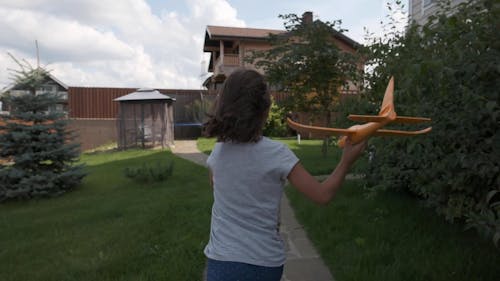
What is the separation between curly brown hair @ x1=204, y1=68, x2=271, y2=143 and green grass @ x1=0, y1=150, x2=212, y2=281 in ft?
7.22

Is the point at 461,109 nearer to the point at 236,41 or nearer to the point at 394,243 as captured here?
the point at 394,243

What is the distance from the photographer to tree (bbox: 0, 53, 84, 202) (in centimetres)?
711

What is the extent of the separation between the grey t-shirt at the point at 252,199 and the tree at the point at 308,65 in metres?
7.22

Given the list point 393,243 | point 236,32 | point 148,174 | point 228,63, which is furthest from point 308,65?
point 236,32

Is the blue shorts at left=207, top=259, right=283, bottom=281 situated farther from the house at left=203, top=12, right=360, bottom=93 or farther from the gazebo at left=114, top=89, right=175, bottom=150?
the house at left=203, top=12, right=360, bottom=93

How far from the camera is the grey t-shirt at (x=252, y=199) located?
161cm

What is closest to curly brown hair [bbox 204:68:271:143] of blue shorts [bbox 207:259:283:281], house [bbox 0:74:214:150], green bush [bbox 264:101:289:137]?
blue shorts [bbox 207:259:283:281]

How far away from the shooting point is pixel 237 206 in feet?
5.47

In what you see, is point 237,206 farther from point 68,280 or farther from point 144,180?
point 144,180

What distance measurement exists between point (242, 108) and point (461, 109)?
1533mm

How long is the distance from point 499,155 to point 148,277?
2.82 meters

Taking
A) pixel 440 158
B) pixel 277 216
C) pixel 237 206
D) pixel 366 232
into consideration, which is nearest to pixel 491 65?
pixel 440 158

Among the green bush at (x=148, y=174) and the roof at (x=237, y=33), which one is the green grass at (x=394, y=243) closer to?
the green bush at (x=148, y=174)

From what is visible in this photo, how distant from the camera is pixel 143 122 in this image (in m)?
15.8
